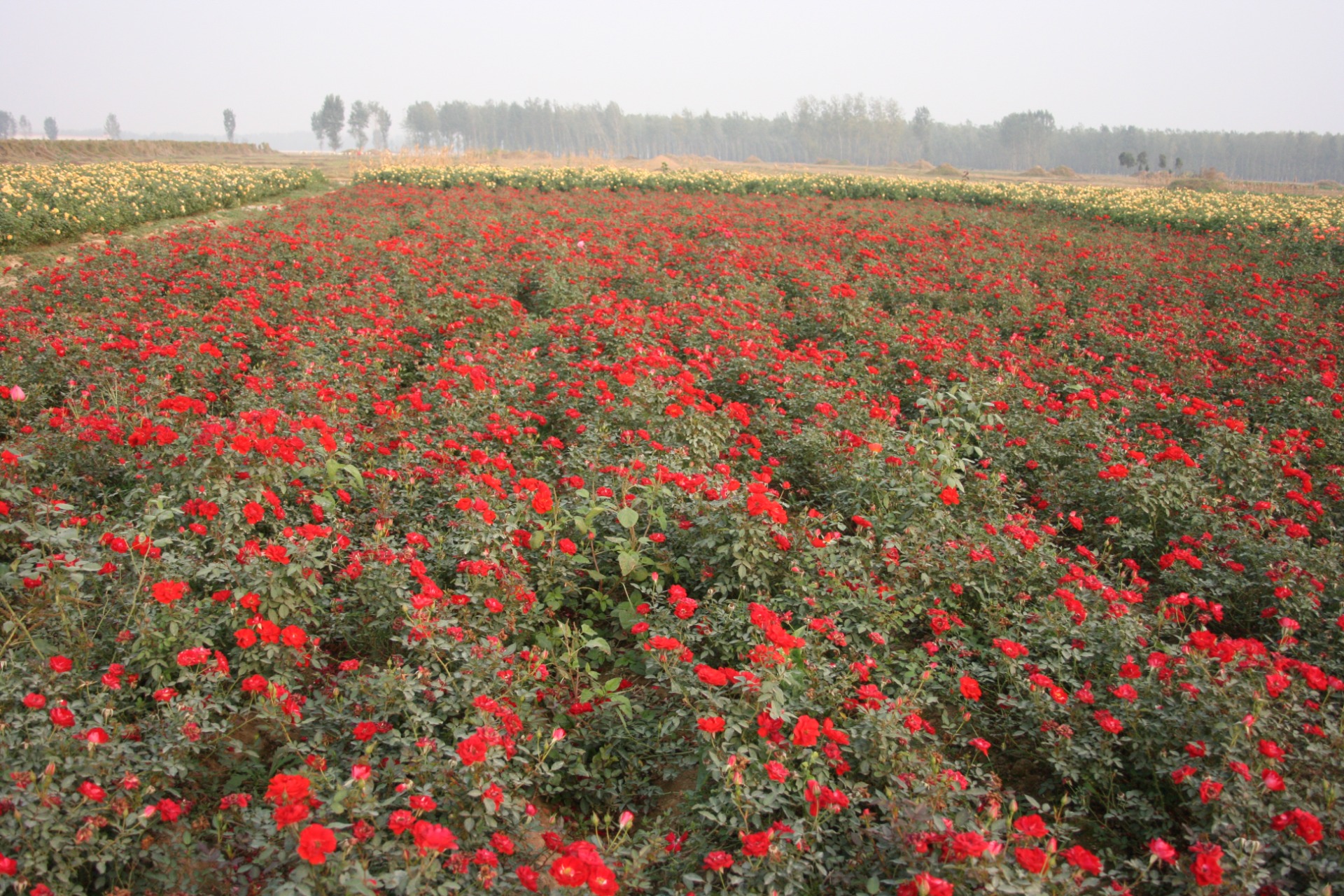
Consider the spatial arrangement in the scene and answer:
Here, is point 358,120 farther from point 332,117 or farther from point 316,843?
point 316,843

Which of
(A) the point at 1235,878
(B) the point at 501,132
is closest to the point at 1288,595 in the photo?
(A) the point at 1235,878

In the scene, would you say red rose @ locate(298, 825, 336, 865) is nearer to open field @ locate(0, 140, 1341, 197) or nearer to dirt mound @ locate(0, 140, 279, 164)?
open field @ locate(0, 140, 1341, 197)

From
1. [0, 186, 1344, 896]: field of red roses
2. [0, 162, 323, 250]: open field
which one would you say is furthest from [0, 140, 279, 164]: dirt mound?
[0, 186, 1344, 896]: field of red roses

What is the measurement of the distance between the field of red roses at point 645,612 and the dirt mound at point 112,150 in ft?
129

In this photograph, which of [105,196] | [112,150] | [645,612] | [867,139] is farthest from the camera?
[867,139]

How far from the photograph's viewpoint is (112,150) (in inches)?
1590

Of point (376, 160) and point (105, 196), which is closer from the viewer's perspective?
point (105, 196)

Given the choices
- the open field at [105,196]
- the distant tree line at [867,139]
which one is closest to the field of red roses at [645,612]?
the open field at [105,196]

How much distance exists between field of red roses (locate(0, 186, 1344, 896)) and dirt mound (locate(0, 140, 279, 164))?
39405mm

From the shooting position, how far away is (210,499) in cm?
295

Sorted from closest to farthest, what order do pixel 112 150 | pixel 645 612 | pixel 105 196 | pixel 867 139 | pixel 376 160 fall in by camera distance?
pixel 645 612, pixel 105 196, pixel 376 160, pixel 112 150, pixel 867 139

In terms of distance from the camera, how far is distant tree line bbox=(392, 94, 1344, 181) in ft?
303

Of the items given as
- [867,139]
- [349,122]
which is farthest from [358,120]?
[867,139]

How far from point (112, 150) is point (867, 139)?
93755mm
